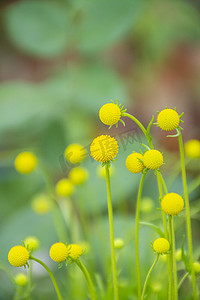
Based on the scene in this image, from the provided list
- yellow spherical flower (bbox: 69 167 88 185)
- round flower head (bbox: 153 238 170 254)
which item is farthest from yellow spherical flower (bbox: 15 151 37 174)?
round flower head (bbox: 153 238 170 254)

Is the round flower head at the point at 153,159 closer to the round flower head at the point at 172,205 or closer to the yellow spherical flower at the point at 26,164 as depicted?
the round flower head at the point at 172,205

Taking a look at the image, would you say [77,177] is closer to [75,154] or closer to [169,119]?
[75,154]

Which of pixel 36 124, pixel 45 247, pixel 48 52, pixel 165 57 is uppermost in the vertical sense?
pixel 165 57

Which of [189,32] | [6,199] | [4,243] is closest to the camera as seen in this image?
[4,243]

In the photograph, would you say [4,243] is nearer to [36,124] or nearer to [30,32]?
[36,124]

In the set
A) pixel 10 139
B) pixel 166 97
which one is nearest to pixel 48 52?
pixel 10 139

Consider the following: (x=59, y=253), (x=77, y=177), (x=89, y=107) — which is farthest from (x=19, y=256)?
(x=89, y=107)

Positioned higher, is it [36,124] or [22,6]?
[22,6]
